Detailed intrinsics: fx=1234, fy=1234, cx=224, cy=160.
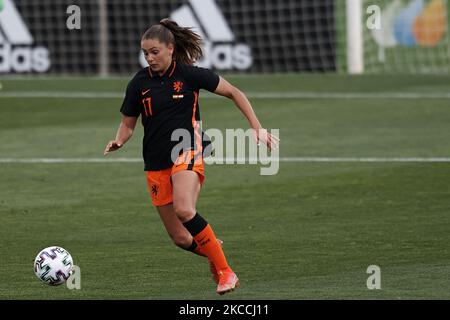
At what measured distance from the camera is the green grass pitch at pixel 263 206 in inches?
360

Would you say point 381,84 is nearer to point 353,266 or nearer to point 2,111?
point 2,111

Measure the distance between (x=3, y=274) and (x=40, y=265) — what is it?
733mm

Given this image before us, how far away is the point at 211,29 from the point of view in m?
23.8

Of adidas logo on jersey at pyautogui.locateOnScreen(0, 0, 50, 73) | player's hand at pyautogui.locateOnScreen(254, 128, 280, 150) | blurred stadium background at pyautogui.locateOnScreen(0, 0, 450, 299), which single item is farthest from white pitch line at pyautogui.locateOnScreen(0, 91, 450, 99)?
player's hand at pyautogui.locateOnScreen(254, 128, 280, 150)

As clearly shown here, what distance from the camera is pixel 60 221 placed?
11852 millimetres

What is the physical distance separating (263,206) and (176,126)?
382cm

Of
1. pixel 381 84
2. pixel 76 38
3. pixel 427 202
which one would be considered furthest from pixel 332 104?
pixel 427 202

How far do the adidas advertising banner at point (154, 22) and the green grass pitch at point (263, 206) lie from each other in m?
2.60

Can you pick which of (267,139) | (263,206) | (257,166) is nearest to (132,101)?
(267,139)

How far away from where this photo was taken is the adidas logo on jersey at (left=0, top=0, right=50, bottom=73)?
939 inches

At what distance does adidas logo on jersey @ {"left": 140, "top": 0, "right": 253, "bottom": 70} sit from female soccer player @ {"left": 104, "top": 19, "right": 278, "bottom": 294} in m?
14.5

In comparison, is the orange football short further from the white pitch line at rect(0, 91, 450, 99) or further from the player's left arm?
the white pitch line at rect(0, 91, 450, 99)

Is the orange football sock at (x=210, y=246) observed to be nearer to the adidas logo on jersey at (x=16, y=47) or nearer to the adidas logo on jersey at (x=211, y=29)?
the adidas logo on jersey at (x=211, y=29)

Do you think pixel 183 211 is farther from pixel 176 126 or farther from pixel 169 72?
pixel 169 72
